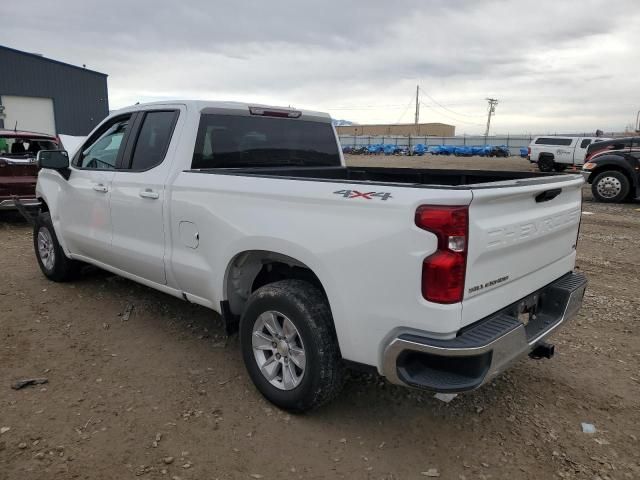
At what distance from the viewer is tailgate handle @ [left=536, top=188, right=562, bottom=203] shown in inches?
110

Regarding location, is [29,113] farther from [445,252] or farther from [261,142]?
[445,252]

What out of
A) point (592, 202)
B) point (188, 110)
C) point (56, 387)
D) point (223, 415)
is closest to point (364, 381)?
point (223, 415)

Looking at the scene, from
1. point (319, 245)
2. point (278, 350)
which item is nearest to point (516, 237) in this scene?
point (319, 245)

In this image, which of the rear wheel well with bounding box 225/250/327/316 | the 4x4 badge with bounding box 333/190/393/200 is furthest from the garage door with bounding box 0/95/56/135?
the 4x4 badge with bounding box 333/190/393/200

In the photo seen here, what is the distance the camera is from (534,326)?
2.97 meters

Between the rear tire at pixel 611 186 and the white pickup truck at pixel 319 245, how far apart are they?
10.2 metres

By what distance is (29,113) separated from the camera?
2605 cm

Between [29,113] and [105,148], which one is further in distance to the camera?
[29,113]

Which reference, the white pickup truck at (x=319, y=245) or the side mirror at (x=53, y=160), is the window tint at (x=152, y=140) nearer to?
the white pickup truck at (x=319, y=245)

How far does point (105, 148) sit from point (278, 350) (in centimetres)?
269

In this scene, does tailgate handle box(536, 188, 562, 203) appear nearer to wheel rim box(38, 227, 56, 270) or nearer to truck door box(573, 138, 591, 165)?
wheel rim box(38, 227, 56, 270)

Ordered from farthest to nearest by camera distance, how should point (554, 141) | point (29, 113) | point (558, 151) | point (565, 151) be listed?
point (29, 113)
point (554, 141)
point (558, 151)
point (565, 151)

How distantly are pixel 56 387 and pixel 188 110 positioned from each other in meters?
2.15

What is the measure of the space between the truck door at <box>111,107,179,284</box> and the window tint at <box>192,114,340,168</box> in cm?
29
